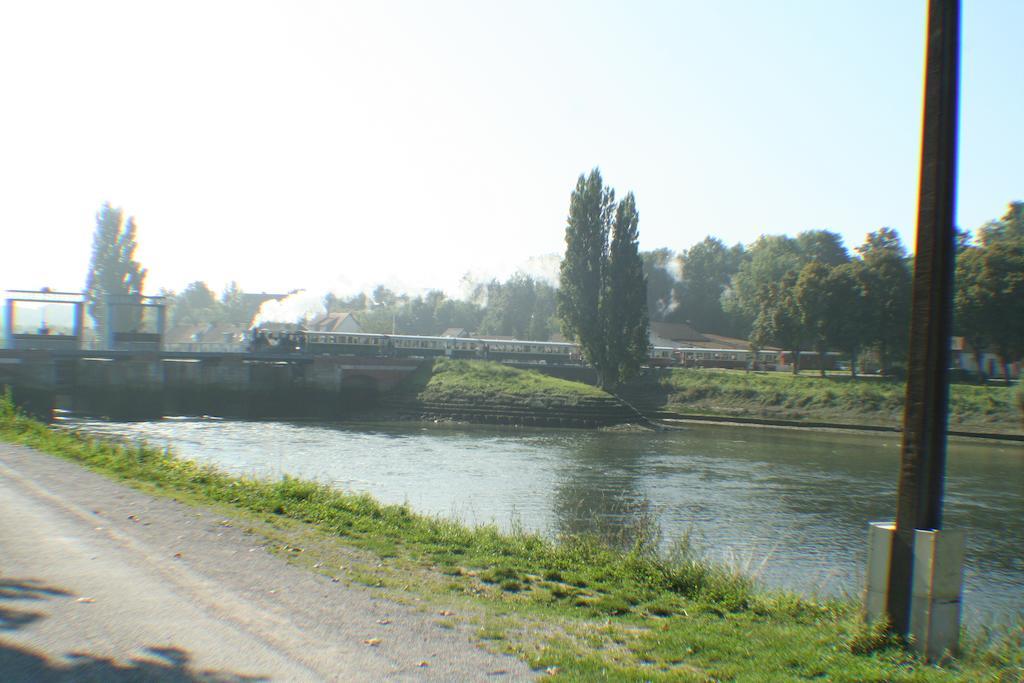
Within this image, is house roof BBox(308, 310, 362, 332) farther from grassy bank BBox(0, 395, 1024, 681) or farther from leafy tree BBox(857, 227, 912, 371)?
grassy bank BBox(0, 395, 1024, 681)

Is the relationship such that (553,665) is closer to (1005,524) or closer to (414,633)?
(414,633)

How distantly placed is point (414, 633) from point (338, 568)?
120 inches

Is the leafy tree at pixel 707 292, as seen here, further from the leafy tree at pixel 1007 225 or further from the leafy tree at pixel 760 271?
the leafy tree at pixel 1007 225

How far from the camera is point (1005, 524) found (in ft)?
85.6

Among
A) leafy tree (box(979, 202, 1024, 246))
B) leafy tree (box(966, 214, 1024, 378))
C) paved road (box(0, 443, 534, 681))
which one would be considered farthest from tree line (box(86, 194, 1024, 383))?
paved road (box(0, 443, 534, 681))

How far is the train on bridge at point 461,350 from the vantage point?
77250 millimetres

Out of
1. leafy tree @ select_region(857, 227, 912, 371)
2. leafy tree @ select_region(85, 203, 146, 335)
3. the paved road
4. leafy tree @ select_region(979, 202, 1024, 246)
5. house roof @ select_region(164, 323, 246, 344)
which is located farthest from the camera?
house roof @ select_region(164, 323, 246, 344)

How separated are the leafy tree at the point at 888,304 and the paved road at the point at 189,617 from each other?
2859 inches

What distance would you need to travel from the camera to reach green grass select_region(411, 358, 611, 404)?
214 ft

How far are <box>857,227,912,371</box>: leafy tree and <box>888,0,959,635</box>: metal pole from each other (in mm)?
71658

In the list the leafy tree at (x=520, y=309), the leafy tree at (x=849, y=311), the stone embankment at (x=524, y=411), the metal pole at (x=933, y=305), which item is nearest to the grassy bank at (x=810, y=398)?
the leafy tree at (x=849, y=311)

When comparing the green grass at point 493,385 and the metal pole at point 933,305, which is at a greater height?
the metal pole at point 933,305

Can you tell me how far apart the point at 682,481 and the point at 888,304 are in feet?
165

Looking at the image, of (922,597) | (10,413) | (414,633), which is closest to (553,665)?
(414,633)
